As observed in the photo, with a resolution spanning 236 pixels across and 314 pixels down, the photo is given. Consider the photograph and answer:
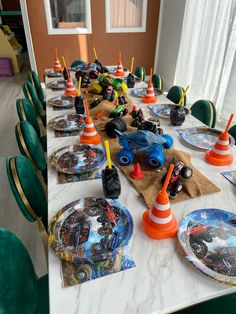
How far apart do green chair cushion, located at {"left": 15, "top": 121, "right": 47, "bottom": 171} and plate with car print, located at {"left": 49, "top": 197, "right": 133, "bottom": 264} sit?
20.7 inches

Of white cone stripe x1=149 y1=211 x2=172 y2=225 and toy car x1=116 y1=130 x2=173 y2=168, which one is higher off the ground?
toy car x1=116 y1=130 x2=173 y2=168

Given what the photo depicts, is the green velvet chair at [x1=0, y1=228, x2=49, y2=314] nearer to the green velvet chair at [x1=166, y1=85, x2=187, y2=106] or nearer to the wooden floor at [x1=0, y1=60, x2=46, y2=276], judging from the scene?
the wooden floor at [x1=0, y1=60, x2=46, y2=276]

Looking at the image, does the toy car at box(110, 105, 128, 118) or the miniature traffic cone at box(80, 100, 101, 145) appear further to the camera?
the toy car at box(110, 105, 128, 118)

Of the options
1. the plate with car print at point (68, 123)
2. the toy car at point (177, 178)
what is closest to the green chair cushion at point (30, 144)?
the plate with car print at point (68, 123)

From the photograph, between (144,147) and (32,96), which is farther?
(32,96)

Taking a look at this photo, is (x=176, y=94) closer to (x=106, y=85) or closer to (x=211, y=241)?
(x=106, y=85)

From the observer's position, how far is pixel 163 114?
1.38 meters

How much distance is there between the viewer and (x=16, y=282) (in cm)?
65

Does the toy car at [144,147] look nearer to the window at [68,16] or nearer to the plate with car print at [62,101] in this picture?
the plate with car print at [62,101]

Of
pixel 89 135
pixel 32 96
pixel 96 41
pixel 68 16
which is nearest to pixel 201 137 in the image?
pixel 89 135

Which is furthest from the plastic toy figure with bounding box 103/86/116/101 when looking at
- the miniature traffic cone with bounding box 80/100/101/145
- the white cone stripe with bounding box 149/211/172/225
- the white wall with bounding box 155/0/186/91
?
the white wall with bounding box 155/0/186/91

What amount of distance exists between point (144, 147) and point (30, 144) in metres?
0.58

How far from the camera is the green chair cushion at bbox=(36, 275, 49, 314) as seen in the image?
0.74m

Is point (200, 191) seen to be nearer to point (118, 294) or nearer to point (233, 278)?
point (233, 278)
